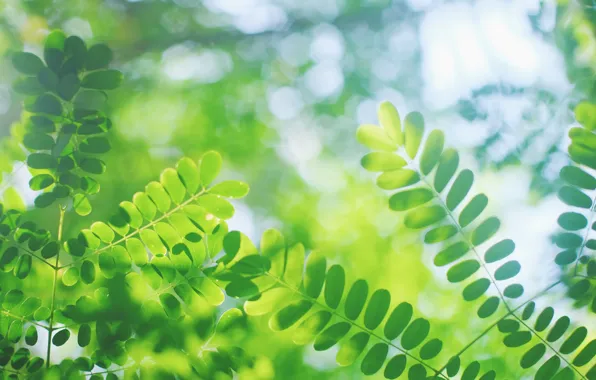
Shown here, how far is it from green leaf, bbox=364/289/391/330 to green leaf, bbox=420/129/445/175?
0.21 meters

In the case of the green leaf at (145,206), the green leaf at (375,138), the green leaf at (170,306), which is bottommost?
the green leaf at (170,306)

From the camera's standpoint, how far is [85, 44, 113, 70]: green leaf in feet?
2.30

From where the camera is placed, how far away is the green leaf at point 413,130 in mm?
716

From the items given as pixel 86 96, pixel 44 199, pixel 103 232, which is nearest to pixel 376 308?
pixel 103 232

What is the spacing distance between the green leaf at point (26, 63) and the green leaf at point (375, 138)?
0.50 metres

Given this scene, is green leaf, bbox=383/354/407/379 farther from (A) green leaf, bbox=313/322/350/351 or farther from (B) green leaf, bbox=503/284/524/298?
(B) green leaf, bbox=503/284/524/298

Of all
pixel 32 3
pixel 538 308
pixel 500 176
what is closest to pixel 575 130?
pixel 538 308

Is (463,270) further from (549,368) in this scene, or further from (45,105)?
(45,105)

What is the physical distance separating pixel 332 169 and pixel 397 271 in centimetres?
132

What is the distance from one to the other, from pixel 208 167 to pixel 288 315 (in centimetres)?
27

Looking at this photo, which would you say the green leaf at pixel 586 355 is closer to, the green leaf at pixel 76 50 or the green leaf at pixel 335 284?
the green leaf at pixel 335 284

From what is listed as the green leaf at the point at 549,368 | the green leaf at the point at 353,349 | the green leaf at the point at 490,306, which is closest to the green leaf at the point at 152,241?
the green leaf at the point at 353,349

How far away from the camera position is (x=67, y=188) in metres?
0.74

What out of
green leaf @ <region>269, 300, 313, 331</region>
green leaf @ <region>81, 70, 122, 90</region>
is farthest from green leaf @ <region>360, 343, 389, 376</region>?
green leaf @ <region>81, 70, 122, 90</region>
